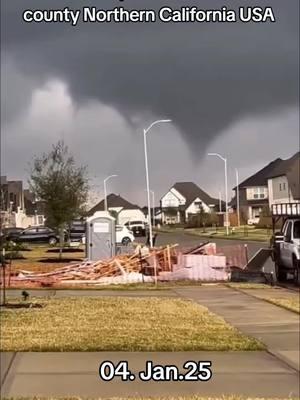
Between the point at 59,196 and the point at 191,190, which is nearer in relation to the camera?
the point at 191,190

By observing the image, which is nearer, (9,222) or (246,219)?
(9,222)

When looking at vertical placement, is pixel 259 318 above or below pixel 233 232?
below

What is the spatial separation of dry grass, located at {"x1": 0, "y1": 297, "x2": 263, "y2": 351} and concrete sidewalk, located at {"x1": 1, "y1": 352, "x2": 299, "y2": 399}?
391 millimetres

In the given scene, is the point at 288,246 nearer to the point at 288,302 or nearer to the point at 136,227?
the point at 288,302

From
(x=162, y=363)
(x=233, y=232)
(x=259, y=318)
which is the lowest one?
(x=259, y=318)

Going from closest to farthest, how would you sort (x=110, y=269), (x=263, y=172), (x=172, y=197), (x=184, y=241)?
(x=172, y=197) → (x=263, y=172) → (x=110, y=269) → (x=184, y=241)

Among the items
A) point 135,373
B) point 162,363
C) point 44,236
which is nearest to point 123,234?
point 44,236

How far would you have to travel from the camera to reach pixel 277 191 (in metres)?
41.1

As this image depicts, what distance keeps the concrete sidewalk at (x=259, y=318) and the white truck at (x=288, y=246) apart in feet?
9.71

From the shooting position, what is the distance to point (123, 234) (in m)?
37.2

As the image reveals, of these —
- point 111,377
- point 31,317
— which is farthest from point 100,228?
point 111,377

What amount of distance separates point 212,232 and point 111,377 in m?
20.3

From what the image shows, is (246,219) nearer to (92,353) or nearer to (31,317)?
(31,317)

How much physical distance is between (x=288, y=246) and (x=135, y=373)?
13623 millimetres
